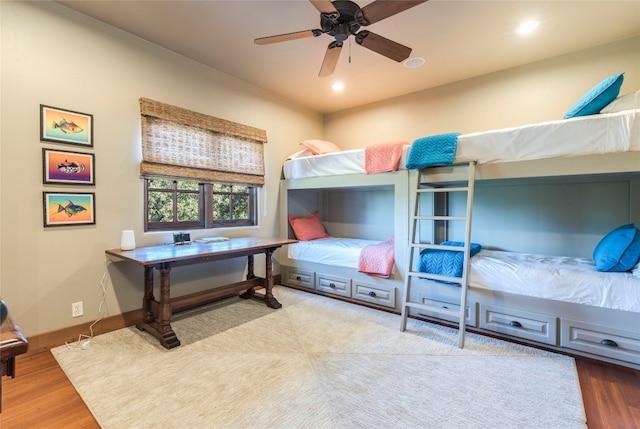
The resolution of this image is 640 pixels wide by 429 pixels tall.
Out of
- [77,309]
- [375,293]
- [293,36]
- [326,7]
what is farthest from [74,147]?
[375,293]

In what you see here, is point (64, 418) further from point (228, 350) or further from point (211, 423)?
point (228, 350)

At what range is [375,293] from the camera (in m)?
3.38

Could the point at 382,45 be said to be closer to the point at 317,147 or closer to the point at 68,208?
the point at 317,147

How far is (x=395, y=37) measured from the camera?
9.53ft

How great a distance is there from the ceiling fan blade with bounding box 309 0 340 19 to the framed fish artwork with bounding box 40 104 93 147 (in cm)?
218

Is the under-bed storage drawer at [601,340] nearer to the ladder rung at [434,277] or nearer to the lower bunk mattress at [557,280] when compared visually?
the lower bunk mattress at [557,280]

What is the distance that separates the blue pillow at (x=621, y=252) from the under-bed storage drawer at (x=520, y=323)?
569 millimetres

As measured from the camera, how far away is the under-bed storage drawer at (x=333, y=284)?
3.61m

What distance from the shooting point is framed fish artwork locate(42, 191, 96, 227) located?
244 centimetres

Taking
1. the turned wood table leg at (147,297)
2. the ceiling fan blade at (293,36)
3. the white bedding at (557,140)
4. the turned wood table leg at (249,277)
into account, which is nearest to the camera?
the white bedding at (557,140)

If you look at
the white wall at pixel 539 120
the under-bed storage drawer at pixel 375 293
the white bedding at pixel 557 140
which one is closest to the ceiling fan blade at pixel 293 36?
the white bedding at pixel 557 140

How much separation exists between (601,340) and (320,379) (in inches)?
82.5

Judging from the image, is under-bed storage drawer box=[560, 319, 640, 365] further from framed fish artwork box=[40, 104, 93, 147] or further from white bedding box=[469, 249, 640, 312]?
framed fish artwork box=[40, 104, 93, 147]

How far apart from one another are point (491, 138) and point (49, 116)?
3695mm
